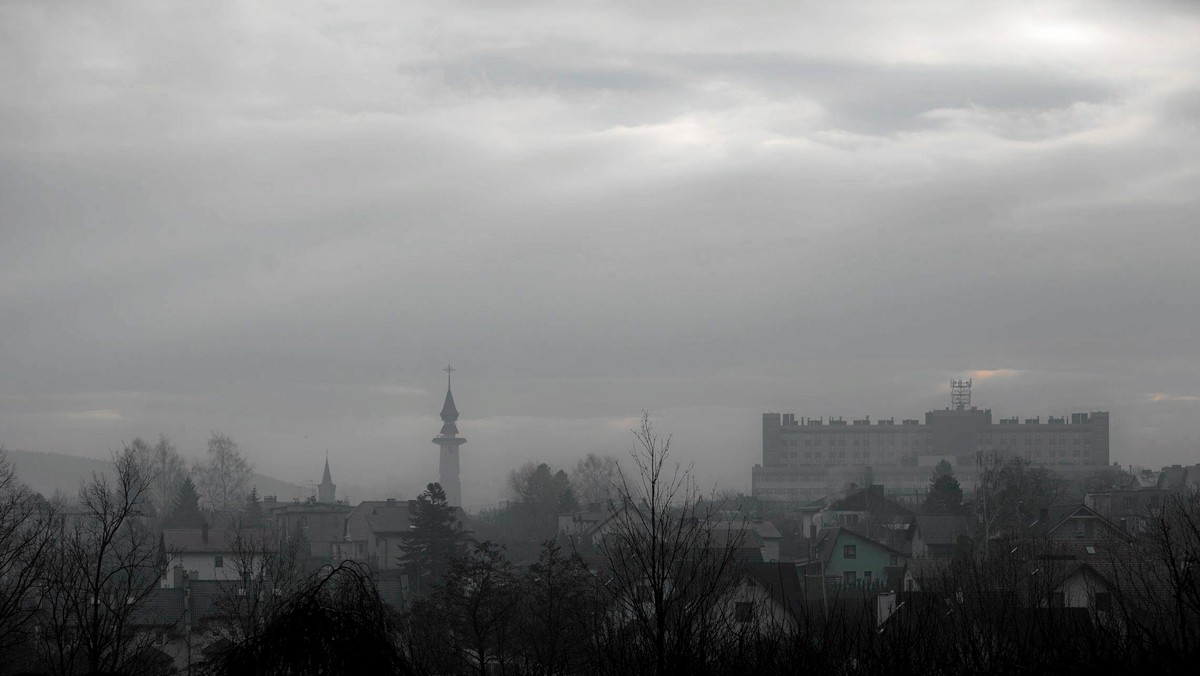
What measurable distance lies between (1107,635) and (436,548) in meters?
50.4

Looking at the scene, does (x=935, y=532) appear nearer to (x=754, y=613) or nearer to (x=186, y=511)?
(x=754, y=613)

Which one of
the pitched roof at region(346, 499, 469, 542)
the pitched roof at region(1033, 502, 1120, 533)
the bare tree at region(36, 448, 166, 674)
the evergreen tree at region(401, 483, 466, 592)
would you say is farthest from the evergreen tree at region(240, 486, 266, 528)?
the bare tree at region(36, 448, 166, 674)

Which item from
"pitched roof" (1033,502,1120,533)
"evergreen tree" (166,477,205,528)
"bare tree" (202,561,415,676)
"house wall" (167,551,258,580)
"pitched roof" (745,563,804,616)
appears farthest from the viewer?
"evergreen tree" (166,477,205,528)

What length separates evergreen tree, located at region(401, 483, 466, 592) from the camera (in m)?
64.5

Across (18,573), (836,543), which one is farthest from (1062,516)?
(18,573)

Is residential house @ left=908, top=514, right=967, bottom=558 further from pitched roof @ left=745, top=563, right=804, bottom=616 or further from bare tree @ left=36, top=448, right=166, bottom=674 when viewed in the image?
bare tree @ left=36, top=448, right=166, bottom=674

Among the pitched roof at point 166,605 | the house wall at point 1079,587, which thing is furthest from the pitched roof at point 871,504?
the house wall at point 1079,587

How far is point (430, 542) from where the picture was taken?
216 feet

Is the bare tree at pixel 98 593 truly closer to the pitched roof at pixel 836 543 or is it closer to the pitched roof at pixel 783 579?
the pitched roof at pixel 783 579

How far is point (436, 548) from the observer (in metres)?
65.4

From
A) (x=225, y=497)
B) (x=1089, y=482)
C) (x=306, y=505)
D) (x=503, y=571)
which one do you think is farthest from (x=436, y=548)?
(x=1089, y=482)

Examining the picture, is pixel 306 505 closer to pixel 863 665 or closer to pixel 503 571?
pixel 503 571

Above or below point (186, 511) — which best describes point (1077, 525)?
above

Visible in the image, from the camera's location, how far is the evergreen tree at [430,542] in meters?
64.5
